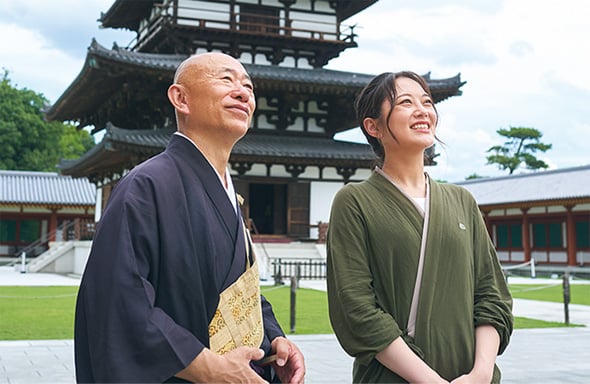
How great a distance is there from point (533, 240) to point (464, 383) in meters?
29.3

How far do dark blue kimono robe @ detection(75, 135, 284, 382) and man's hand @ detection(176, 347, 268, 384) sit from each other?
0.11 feet

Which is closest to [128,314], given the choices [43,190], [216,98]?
[216,98]

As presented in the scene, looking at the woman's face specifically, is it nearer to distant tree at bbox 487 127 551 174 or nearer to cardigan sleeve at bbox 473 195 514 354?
cardigan sleeve at bbox 473 195 514 354

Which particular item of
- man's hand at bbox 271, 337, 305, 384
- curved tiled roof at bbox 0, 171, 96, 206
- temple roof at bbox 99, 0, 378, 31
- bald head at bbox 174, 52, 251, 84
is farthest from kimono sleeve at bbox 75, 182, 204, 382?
Result: curved tiled roof at bbox 0, 171, 96, 206

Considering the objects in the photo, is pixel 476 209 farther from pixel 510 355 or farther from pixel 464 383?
pixel 510 355

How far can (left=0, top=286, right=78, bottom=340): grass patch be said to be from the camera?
349 inches

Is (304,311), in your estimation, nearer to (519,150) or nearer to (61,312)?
(61,312)

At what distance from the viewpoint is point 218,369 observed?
1.92 meters

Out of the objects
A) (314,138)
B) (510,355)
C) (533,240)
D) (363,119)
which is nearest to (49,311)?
(510,355)

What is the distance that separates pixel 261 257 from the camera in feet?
61.8

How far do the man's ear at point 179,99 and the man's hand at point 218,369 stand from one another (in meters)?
0.86

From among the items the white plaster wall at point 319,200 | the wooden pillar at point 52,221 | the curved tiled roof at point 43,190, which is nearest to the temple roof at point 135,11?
the white plaster wall at point 319,200

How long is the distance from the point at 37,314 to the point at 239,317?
9.85 m

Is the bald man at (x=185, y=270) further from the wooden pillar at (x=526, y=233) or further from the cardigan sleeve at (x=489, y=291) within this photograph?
the wooden pillar at (x=526, y=233)
